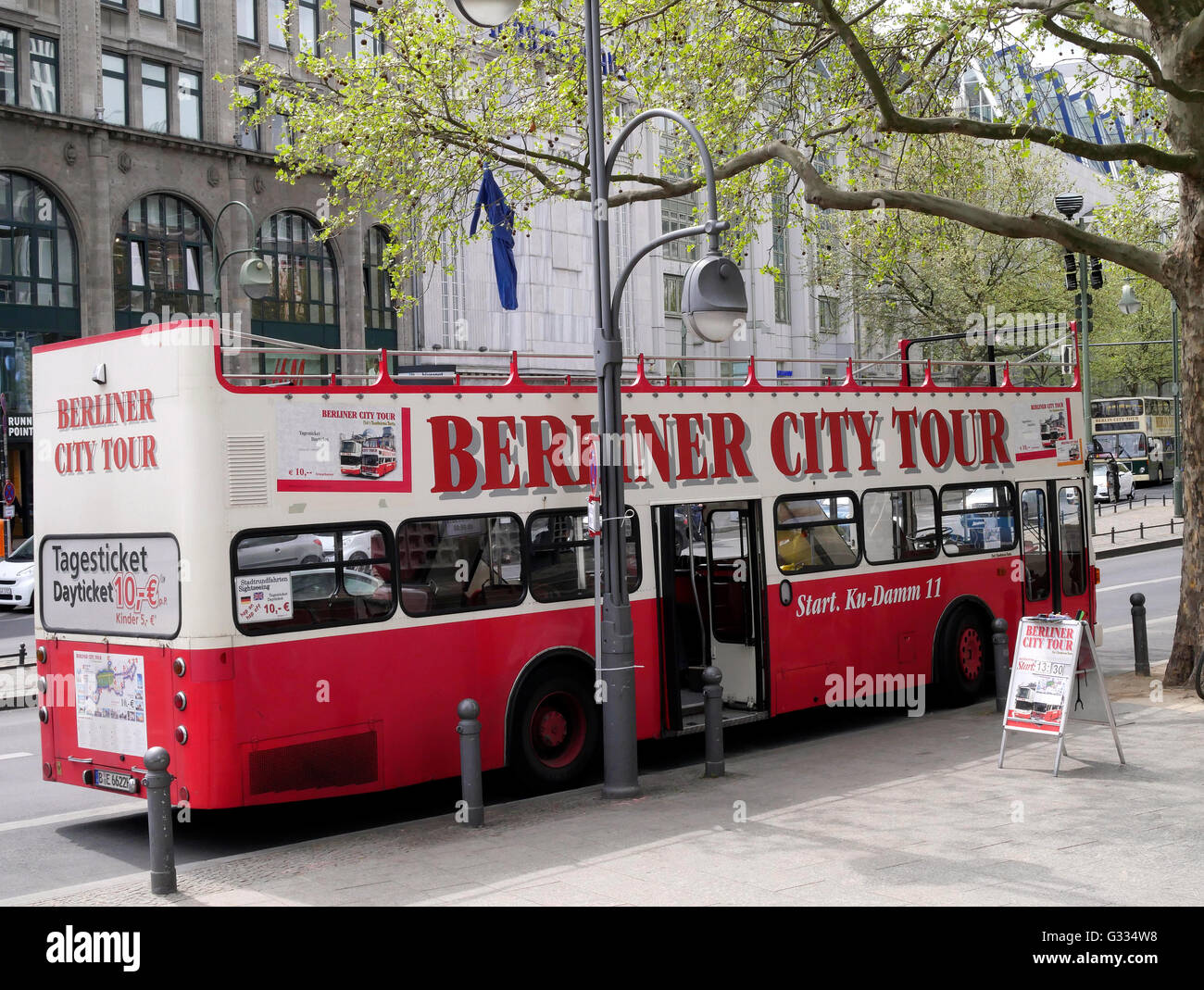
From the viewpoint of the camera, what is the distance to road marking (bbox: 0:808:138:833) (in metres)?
10.4

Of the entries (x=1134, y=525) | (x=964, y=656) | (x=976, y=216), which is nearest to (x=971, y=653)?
(x=964, y=656)

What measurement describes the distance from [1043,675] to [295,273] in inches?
1403

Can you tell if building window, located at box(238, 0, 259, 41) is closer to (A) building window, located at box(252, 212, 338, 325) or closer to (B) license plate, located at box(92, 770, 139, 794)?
(A) building window, located at box(252, 212, 338, 325)

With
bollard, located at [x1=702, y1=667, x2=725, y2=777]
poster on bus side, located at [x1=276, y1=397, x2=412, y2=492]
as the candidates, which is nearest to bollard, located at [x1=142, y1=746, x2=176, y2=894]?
poster on bus side, located at [x1=276, y1=397, x2=412, y2=492]

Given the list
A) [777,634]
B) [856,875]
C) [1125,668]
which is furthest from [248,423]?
[1125,668]

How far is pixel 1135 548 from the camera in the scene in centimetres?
3447

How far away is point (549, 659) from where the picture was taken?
11.1 m

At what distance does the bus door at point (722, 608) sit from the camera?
12.8m

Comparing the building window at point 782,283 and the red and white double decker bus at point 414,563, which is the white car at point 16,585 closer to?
the red and white double decker bus at point 414,563

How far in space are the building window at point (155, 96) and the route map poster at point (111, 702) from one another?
107 feet

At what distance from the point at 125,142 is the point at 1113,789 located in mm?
35598

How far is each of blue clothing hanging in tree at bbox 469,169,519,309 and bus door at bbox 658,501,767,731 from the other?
646cm

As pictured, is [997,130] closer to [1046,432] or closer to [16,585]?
[1046,432]

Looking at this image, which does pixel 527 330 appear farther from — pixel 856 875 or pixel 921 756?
pixel 856 875
